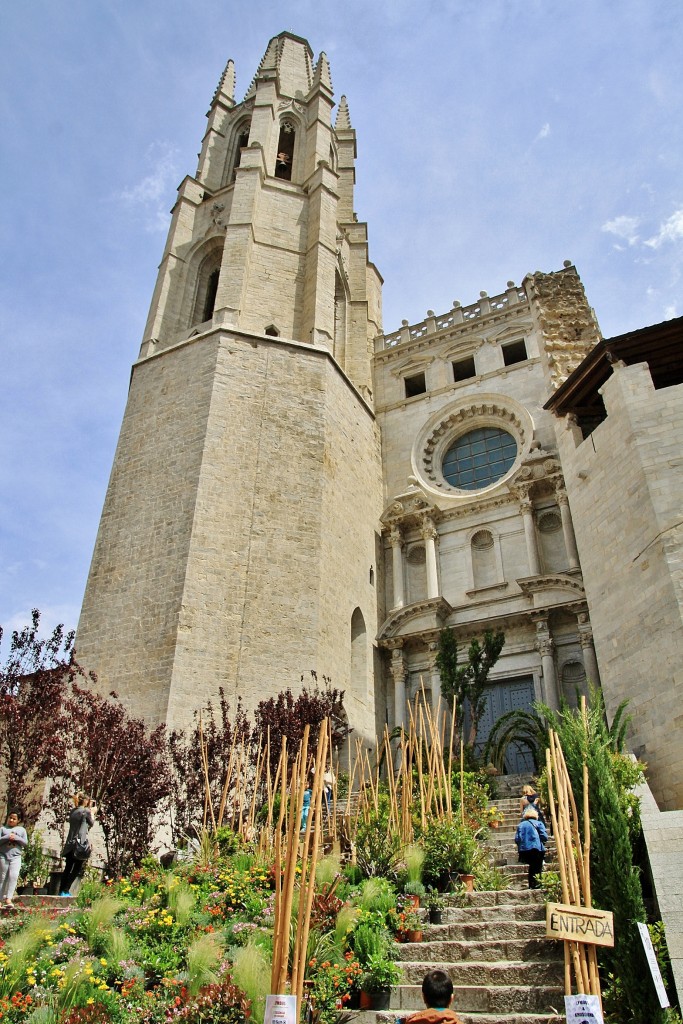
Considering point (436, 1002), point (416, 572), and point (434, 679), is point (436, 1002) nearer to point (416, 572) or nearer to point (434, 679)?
point (434, 679)

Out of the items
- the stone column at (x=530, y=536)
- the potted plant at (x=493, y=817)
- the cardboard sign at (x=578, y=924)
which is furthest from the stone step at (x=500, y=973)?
the stone column at (x=530, y=536)

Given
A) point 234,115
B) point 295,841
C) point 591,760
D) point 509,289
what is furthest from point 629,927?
point 234,115

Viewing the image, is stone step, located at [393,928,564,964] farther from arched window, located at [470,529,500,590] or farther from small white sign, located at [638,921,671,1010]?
arched window, located at [470,529,500,590]

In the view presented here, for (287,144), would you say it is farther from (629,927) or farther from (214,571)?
(629,927)

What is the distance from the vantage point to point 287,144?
23625mm

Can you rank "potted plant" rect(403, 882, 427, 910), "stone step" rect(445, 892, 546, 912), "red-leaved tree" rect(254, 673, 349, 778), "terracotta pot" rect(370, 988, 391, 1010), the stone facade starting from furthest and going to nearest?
the stone facade → "red-leaved tree" rect(254, 673, 349, 778) → "potted plant" rect(403, 882, 427, 910) → "stone step" rect(445, 892, 546, 912) → "terracotta pot" rect(370, 988, 391, 1010)

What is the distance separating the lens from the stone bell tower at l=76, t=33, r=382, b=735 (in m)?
12.7

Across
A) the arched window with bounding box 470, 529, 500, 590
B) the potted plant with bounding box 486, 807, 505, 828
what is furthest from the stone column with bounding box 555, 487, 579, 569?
the potted plant with bounding box 486, 807, 505, 828

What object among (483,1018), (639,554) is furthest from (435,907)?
(639,554)

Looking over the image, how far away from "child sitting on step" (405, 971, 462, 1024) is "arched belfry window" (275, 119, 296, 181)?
22.1 m

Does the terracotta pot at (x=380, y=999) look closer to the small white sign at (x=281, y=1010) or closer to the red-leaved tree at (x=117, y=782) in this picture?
the small white sign at (x=281, y=1010)

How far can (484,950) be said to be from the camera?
564cm

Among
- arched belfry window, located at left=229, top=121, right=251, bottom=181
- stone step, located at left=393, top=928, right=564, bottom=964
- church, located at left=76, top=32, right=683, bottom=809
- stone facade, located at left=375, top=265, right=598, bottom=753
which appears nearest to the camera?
stone step, located at left=393, top=928, right=564, bottom=964

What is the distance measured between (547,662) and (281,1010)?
1103cm
